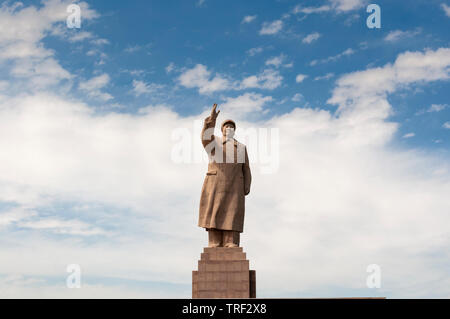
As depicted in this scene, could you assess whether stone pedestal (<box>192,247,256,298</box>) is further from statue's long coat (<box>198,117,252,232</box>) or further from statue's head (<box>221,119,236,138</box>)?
statue's head (<box>221,119,236,138</box>)

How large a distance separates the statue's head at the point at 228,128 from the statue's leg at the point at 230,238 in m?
3.05

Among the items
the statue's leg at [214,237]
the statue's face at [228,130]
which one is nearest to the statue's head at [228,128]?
the statue's face at [228,130]

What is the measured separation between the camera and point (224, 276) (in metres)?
17.2

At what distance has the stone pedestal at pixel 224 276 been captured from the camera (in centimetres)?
1712

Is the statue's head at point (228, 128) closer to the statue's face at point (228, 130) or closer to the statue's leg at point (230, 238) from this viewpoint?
the statue's face at point (228, 130)

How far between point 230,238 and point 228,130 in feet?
11.2

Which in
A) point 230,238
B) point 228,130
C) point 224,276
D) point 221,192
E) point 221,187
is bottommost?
point 224,276

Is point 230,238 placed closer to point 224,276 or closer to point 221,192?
point 224,276

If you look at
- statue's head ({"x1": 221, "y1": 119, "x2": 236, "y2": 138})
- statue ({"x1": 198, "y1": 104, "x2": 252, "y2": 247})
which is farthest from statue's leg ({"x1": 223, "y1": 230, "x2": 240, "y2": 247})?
statue's head ({"x1": 221, "y1": 119, "x2": 236, "y2": 138})

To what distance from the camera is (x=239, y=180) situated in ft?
59.8

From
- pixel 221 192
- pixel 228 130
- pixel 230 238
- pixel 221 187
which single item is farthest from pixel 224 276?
pixel 228 130
